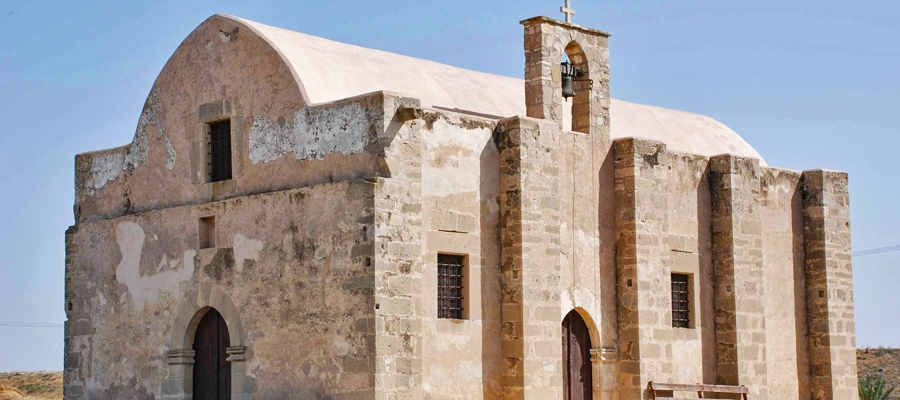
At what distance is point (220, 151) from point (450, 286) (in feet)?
12.3

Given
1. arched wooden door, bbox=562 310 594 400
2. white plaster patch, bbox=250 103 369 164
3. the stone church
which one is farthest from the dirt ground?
arched wooden door, bbox=562 310 594 400

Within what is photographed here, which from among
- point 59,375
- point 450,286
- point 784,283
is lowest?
point 59,375

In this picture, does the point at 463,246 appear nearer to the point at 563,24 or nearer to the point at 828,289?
the point at 563,24

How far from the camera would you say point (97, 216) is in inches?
765

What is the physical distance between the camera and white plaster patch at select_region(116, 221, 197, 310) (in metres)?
17.6

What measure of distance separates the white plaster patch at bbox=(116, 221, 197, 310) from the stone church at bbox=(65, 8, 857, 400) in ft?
0.09

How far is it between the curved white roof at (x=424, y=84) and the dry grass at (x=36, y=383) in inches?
769

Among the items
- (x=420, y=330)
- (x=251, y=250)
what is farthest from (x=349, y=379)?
(x=251, y=250)

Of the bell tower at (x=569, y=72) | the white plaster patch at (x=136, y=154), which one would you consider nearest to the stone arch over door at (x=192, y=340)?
the white plaster patch at (x=136, y=154)

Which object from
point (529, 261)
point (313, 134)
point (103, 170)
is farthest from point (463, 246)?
point (103, 170)

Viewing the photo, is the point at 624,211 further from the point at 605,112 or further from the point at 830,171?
the point at 830,171

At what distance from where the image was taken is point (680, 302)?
19.3 meters

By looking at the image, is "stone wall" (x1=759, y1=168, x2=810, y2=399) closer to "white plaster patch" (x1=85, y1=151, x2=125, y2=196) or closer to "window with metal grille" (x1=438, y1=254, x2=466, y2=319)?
"window with metal grille" (x1=438, y1=254, x2=466, y2=319)

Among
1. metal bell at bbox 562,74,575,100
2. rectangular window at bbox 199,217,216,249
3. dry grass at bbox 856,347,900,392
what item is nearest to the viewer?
rectangular window at bbox 199,217,216,249
